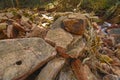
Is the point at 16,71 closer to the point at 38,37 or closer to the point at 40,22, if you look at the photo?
the point at 38,37

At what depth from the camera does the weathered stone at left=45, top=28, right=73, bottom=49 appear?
335 cm

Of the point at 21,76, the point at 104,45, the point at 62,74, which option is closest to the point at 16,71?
the point at 21,76

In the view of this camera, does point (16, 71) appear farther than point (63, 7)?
No

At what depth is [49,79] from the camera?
303 centimetres

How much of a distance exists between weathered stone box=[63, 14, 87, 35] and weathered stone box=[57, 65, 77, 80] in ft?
1.85

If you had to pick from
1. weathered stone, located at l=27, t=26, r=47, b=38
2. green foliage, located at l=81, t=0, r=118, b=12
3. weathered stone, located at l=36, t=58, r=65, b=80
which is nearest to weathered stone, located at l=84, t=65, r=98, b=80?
weathered stone, located at l=36, t=58, r=65, b=80

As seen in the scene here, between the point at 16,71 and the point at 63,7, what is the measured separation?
3.67 metres

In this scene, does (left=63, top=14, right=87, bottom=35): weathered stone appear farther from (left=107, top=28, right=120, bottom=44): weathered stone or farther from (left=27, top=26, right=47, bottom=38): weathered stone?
(left=107, top=28, right=120, bottom=44): weathered stone

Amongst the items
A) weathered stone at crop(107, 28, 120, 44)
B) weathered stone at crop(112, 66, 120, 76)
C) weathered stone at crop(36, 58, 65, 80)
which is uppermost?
weathered stone at crop(36, 58, 65, 80)

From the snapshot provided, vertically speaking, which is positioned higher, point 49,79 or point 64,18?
point 64,18

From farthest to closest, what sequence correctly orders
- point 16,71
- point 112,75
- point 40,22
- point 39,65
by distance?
point 40,22 < point 112,75 < point 39,65 < point 16,71

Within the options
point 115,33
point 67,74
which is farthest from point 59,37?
point 115,33

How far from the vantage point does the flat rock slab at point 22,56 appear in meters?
2.85

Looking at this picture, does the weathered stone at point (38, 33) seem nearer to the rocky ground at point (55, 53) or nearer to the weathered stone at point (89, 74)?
the rocky ground at point (55, 53)
